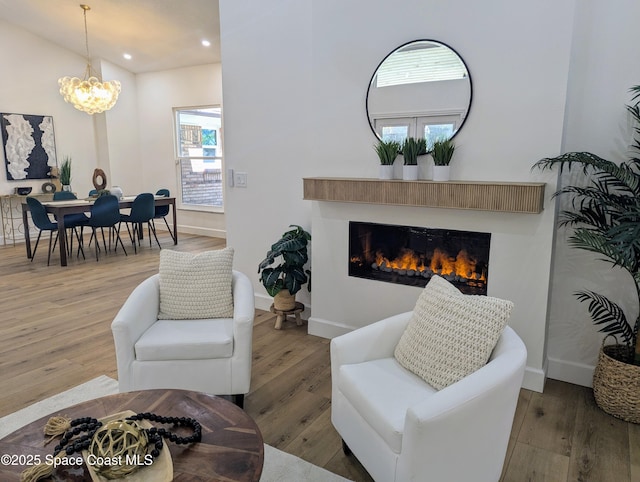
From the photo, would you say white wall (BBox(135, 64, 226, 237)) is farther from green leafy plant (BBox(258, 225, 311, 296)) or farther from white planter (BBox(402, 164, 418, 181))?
white planter (BBox(402, 164, 418, 181))

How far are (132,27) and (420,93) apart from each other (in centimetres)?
522

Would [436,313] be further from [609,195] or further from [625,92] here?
[625,92]

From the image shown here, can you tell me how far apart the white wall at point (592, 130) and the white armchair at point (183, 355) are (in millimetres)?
1944

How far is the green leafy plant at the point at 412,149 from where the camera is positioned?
9.54 feet

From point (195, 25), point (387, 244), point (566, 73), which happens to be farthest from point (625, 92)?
point (195, 25)

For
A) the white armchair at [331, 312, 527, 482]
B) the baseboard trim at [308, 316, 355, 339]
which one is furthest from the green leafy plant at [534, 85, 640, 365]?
the baseboard trim at [308, 316, 355, 339]

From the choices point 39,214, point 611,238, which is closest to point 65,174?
point 39,214

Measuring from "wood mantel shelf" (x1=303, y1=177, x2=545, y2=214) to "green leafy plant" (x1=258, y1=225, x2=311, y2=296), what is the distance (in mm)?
427

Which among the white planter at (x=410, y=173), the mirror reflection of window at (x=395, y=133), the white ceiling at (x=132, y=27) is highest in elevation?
the white ceiling at (x=132, y=27)

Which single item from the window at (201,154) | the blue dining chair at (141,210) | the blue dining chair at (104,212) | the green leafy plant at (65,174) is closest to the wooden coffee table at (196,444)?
the blue dining chair at (104,212)

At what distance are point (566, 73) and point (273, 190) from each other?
2.33 m

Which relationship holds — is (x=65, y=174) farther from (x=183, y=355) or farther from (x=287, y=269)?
(x=183, y=355)

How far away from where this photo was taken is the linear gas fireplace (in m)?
2.93

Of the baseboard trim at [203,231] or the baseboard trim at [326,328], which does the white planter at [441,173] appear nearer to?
the baseboard trim at [326,328]
